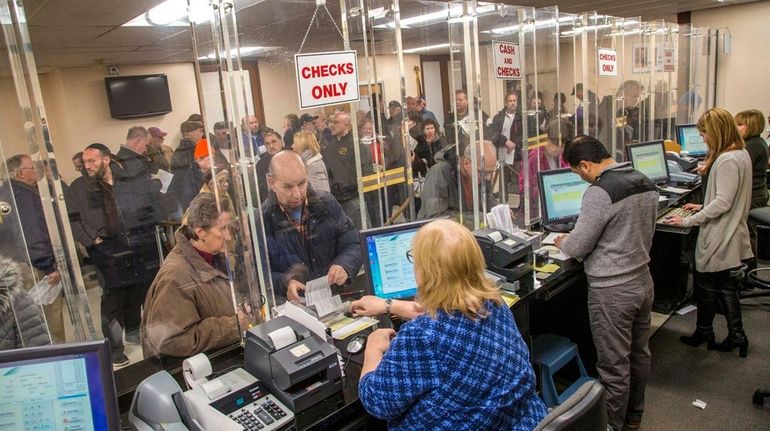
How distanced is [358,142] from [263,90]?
576mm

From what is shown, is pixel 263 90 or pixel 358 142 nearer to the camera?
pixel 263 90

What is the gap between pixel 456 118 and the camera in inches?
125

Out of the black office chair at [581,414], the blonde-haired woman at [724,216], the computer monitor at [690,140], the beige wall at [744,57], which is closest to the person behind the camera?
the black office chair at [581,414]

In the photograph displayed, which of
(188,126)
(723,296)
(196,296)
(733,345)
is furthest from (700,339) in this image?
(188,126)

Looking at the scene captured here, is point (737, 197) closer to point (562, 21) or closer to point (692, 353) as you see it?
point (692, 353)

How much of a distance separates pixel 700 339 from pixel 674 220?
80 centimetres

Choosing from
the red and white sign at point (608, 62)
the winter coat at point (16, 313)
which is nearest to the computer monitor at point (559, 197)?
the red and white sign at point (608, 62)

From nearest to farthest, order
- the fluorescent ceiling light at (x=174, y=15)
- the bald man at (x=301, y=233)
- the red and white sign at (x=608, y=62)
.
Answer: the fluorescent ceiling light at (x=174, y=15)
the bald man at (x=301, y=233)
the red and white sign at (x=608, y=62)

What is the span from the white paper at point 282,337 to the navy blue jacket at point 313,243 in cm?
64

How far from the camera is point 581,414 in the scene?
A: 1220mm

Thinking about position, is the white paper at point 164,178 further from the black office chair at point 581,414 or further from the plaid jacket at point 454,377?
the black office chair at point 581,414

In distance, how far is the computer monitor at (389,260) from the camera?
7.00 feet

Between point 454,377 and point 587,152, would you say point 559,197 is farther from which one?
point 454,377

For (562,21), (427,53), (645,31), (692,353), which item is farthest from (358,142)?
(645,31)
